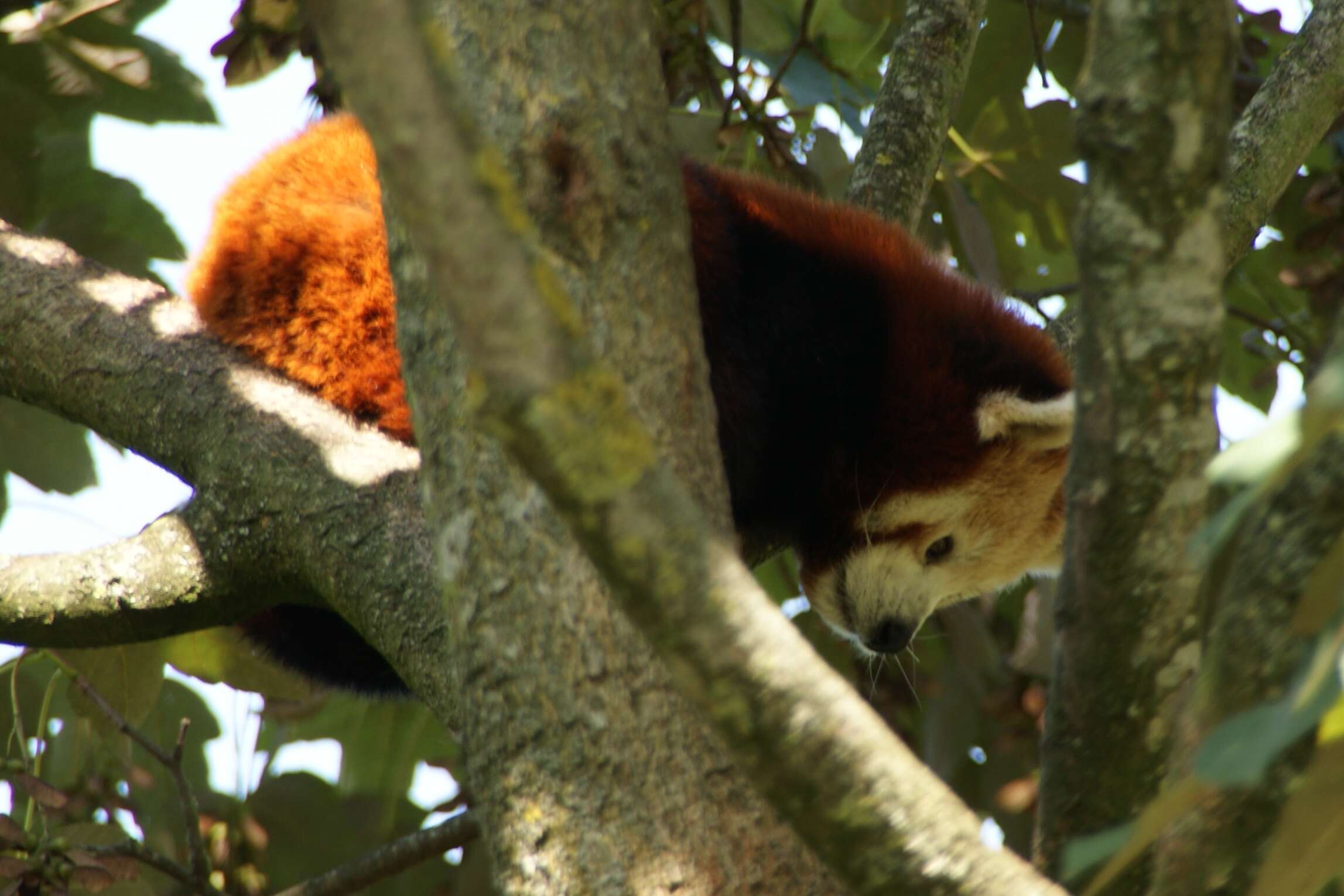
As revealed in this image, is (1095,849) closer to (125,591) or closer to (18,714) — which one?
(125,591)

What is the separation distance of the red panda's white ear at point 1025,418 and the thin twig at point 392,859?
3.64 ft

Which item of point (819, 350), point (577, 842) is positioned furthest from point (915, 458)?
point (577, 842)

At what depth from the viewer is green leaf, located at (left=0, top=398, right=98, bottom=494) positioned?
2.71 m

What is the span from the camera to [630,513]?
801 millimetres

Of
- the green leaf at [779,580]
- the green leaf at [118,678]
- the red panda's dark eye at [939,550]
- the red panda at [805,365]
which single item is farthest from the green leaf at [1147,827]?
the green leaf at [779,580]


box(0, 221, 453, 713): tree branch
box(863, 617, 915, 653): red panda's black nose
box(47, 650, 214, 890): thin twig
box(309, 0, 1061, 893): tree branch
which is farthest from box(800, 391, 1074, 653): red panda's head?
box(309, 0, 1061, 893): tree branch

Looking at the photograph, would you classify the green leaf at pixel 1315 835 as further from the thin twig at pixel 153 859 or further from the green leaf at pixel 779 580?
the green leaf at pixel 779 580

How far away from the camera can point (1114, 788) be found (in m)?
0.99

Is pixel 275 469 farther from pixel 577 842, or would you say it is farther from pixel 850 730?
pixel 850 730

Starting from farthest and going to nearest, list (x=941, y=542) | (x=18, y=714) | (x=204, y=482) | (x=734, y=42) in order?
(x=941, y=542) → (x=734, y=42) → (x=18, y=714) → (x=204, y=482)

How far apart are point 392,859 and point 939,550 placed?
1272mm

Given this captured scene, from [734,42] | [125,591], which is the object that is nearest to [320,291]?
[125,591]

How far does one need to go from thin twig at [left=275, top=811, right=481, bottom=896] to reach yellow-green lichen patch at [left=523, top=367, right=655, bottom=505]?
1290mm

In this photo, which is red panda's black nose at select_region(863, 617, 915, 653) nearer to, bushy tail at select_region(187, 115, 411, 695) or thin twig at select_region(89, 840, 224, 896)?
bushy tail at select_region(187, 115, 411, 695)
